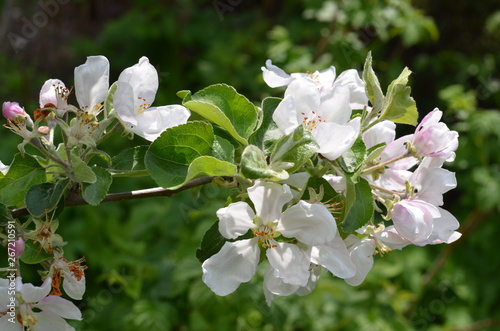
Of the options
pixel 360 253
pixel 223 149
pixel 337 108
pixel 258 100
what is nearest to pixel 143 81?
pixel 223 149

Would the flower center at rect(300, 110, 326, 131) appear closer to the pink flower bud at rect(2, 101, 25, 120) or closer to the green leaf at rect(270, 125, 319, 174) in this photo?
the green leaf at rect(270, 125, 319, 174)

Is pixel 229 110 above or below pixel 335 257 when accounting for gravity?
above

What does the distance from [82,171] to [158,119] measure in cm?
13

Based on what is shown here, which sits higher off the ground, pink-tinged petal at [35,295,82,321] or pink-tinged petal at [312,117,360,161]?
pink-tinged petal at [312,117,360,161]

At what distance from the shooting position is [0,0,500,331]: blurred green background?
6.32 feet

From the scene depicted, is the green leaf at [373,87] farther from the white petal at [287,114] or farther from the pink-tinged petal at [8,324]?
the pink-tinged petal at [8,324]

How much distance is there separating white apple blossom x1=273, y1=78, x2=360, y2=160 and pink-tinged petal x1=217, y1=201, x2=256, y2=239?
4.5 inches

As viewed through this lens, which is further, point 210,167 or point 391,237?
point 391,237

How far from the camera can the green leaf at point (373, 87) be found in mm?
865

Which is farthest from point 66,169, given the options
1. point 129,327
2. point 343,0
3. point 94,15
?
point 94,15

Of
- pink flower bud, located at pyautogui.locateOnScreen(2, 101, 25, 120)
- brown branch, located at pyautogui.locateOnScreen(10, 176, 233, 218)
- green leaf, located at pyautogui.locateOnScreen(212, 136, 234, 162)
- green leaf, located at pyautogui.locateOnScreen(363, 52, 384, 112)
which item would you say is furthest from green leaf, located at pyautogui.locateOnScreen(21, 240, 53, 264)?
green leaf, located at pyautogui.locateOnScreen(363, 52, 384, 112)

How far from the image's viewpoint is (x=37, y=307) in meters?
0.83

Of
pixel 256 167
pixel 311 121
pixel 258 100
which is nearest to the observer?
pixel 256 167

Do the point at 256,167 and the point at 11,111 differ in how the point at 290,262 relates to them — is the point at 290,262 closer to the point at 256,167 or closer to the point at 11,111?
the point at 256,167
